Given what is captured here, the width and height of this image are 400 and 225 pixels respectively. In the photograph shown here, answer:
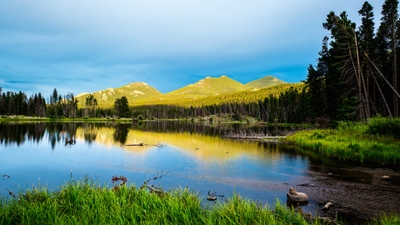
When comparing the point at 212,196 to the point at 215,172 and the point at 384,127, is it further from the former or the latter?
the point at 384,127

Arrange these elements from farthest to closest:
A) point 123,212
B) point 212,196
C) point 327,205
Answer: point 212,196, point 327,205, point 123,212

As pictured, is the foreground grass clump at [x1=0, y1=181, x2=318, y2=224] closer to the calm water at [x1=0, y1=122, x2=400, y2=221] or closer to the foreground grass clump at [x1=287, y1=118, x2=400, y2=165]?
the calm water at [x1=0, y1=122, x2=400, y2=221]

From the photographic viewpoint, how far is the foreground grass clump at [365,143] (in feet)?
74.3

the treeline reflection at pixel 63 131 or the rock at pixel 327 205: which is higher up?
the treeline reflection at pixel 63 131

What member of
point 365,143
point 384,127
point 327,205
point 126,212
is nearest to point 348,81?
point 384,127

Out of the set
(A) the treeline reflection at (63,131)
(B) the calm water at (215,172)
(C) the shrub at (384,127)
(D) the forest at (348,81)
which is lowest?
(B) the calm water at (215,172)

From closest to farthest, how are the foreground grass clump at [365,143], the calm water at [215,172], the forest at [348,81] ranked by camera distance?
the calm water at [215,172]
the foreground grass clump at [365,143]
the forest at [348,81]

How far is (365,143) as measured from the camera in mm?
25312

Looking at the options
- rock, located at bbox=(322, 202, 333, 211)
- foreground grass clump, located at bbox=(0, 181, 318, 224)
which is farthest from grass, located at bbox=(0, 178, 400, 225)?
rock, located at bbox=(322, 202, 333, 211)

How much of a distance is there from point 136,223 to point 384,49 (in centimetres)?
4979

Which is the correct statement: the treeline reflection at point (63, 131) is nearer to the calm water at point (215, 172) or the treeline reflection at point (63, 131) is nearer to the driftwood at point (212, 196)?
the calm water at point (215, 172)

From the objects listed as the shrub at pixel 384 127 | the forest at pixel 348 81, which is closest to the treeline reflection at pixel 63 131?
the forest at pixel 348 81

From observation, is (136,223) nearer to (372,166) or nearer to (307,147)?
(372,166)

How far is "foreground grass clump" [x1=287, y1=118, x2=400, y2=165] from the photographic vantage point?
74.3 ft
